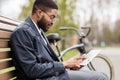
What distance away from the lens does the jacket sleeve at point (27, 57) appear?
3.75 meters

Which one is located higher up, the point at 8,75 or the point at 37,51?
the point at 37,51

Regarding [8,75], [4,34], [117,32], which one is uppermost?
[4,34]

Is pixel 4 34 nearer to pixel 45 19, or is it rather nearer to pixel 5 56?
pixel 5 56

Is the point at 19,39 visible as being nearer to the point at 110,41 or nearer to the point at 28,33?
the point at 28,33

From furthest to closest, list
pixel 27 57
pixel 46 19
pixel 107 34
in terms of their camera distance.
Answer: pixel 107 34
pixel 46 19
pixel 27 57

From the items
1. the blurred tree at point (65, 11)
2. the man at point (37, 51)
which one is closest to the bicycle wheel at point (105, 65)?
the man at point (37, 51)

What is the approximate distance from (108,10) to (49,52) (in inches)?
2455

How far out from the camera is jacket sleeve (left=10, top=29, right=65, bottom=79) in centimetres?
375

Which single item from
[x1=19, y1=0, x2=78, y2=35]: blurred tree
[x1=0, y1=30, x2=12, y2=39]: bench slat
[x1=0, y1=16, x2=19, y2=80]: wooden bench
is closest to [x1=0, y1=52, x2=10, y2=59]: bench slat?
[x1=0, y1=16, x2=19, y2=80]: wooden bench

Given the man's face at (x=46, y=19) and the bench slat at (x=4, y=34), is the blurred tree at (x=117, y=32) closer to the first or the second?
the man's face at (x=46, y=19)

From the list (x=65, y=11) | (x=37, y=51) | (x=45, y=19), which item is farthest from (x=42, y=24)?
(x=65, y=11)

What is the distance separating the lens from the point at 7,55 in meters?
3.95

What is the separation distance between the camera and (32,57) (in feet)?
12.4

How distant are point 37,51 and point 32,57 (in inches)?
4.7
